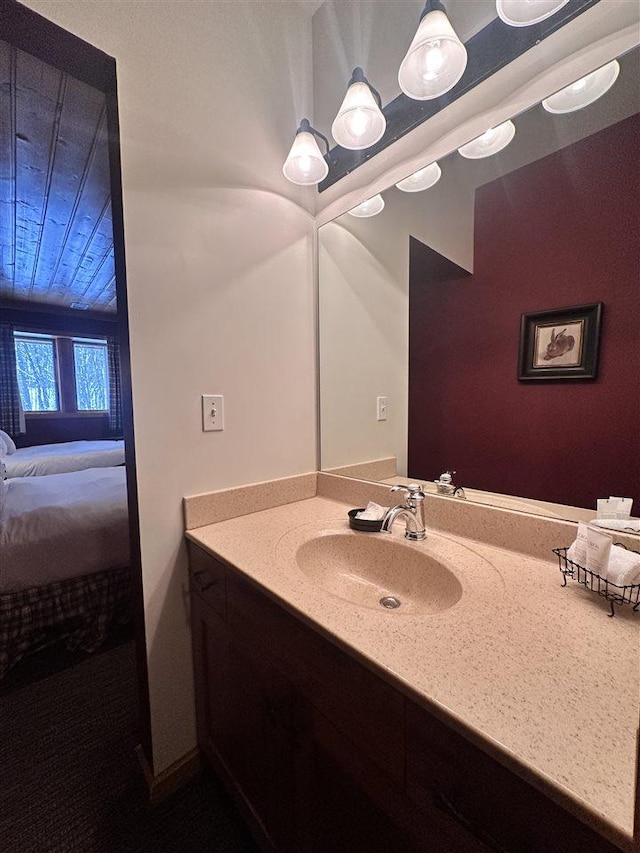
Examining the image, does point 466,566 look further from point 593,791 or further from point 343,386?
point 343,386

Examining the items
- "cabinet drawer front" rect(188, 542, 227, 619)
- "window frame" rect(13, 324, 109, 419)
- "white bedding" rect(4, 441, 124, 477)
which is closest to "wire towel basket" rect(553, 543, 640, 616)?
"cabinet drawer front" rect(188, 542, 227, 619)

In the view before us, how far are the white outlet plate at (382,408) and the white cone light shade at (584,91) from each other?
911 mm

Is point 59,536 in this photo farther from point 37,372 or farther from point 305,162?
point 37,372

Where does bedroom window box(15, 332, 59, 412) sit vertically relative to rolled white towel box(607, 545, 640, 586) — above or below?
above

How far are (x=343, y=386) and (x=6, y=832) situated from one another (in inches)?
68.7

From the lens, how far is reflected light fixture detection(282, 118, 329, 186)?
3.67ft

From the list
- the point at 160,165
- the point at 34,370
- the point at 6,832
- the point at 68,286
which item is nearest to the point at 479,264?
the point at 160,165

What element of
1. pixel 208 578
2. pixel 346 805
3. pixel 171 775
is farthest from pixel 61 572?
pixel 346 805

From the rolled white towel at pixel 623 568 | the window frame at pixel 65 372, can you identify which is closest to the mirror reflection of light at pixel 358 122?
the rolled white towel at pixel 623 568

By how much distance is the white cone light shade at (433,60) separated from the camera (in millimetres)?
829

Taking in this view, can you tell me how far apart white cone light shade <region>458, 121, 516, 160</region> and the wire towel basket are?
106 centimetres

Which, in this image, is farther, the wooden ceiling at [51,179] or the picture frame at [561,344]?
the wooden ceiling at [51,179]

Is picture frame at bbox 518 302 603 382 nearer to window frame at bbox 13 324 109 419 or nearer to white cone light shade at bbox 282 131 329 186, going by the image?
white cone light shade at bbox 282 131 329 186

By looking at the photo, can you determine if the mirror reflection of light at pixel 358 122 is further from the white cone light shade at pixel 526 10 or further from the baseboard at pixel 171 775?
the baseboard at pixel 171 775
